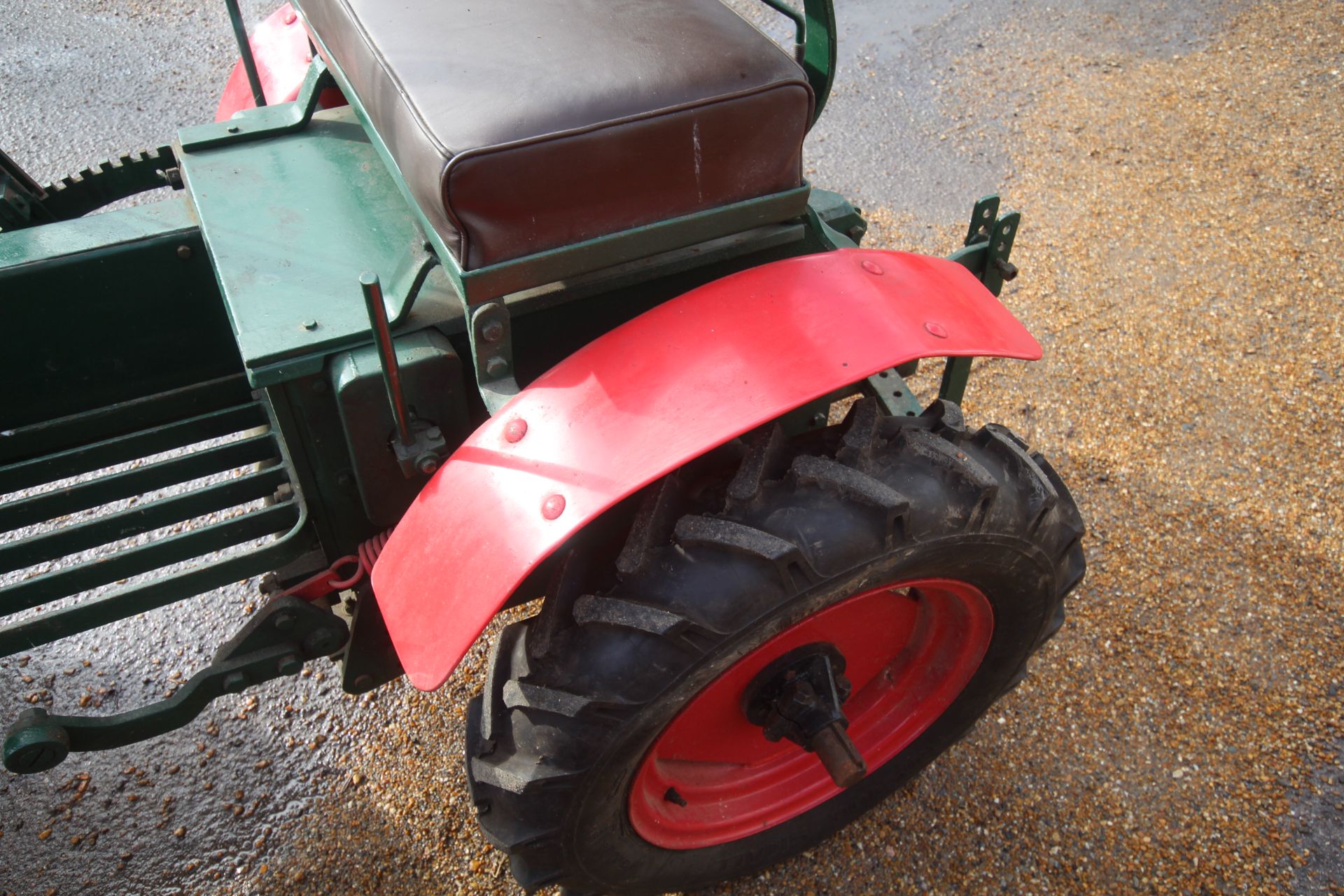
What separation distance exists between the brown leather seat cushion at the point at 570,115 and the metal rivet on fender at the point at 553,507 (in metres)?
0.33

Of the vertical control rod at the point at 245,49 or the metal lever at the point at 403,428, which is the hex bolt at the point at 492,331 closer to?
the metal lever at the point at 403,428

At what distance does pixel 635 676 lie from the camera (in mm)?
1393

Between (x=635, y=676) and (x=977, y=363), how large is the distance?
2.03 metres

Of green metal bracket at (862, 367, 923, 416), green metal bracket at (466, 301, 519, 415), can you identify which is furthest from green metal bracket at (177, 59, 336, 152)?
green metal bracket at (862, 367, 923, 416)

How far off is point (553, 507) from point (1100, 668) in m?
1.61

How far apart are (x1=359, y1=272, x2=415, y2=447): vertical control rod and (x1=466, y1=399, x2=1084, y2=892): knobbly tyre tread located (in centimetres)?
33

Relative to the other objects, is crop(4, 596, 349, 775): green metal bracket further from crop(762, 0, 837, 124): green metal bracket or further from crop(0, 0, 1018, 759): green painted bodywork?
crop(762, 0, 837, 124): green metal bracket

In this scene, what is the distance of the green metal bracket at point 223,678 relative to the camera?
1.56 m

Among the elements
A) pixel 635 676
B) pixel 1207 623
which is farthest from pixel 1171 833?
pixel 635 676

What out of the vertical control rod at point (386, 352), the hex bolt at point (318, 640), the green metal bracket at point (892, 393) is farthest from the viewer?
the green metal bracket at point (892, 393)

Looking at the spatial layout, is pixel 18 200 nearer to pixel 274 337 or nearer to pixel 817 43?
pixel 274 337

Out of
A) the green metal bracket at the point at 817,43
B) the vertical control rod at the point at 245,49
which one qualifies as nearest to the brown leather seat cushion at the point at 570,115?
the green metal bracket at the point at 817,43

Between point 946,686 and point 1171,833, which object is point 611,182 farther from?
point 1171,833

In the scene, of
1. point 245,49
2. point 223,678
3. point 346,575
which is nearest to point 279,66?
point 245,49
